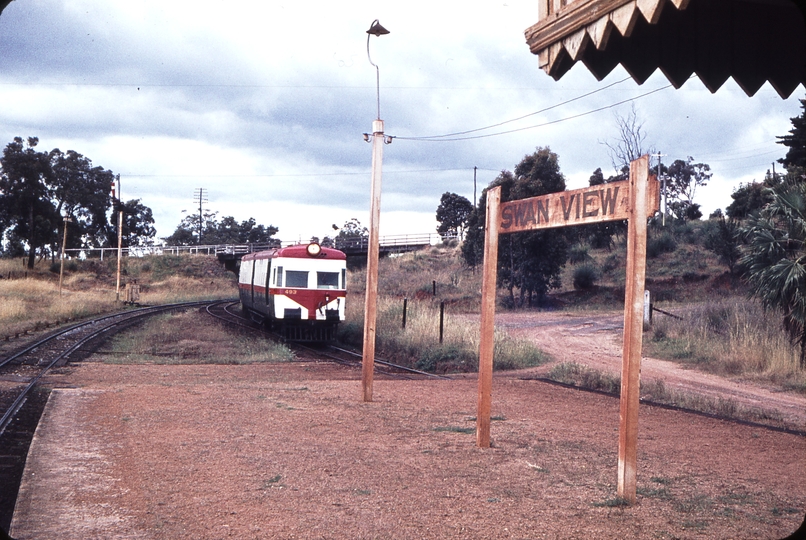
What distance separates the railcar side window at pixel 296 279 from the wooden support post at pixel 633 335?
15819 millimetres

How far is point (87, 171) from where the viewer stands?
60.1 meters

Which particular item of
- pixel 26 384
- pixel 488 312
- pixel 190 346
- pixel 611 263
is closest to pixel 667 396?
pixel 488 312

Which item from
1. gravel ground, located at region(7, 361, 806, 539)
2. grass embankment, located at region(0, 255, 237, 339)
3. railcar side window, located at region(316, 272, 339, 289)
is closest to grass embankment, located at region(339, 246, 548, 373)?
railcar side window, located at region(316, 272, 339, 289)

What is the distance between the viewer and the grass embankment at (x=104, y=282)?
1288 inches

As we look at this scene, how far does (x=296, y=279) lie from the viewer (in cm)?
2003

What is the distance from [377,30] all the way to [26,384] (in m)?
7.74

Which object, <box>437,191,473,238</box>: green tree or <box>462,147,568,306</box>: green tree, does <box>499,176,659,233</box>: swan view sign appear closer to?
<box>462,147,568,306</box>: green tree

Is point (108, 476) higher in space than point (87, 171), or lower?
lower

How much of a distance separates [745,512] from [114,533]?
12.9 feet

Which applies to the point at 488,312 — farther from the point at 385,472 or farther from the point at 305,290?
the point at 305,290

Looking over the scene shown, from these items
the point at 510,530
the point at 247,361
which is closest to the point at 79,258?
the point at 247,361

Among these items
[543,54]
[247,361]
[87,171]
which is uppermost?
[87,171]

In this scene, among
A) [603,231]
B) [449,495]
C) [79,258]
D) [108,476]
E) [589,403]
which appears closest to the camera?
[449,495]

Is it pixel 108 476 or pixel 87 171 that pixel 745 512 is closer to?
pixel 108 476
